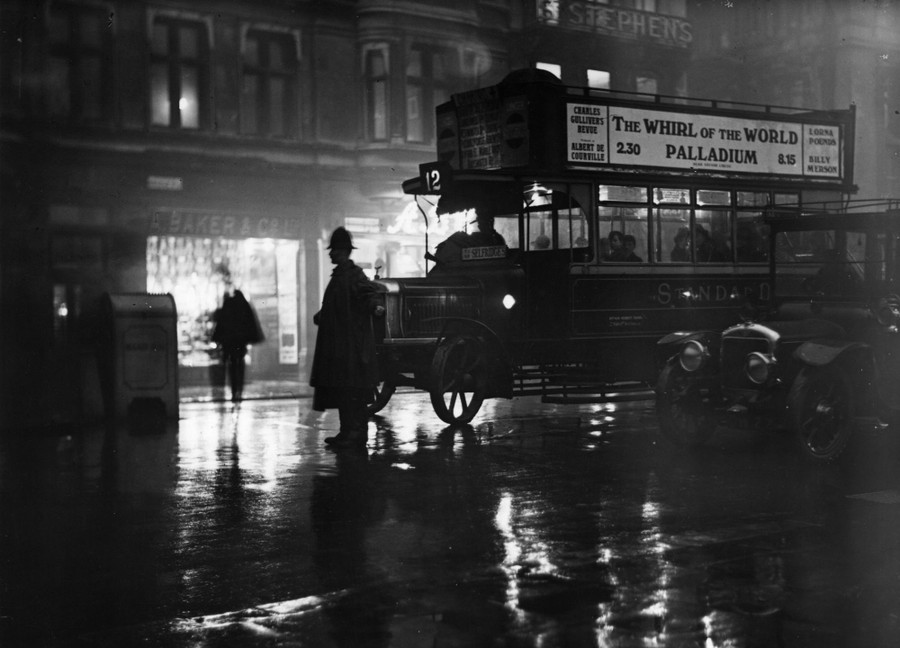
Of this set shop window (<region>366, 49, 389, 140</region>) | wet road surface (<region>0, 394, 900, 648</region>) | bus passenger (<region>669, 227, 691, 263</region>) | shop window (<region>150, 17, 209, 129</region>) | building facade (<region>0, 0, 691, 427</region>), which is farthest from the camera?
shop window (<region>366, 49, 389, 140</region>)

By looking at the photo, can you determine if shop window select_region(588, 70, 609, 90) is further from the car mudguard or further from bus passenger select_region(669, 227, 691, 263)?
the car mudguard

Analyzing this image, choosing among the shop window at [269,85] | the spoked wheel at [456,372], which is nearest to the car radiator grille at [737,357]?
the spoked wheel at [456,372]

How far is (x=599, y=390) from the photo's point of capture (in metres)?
13.9

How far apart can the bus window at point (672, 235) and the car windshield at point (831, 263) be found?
2.57m

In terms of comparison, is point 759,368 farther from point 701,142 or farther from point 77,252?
point 77,252

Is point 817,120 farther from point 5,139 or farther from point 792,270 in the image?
point 5,139

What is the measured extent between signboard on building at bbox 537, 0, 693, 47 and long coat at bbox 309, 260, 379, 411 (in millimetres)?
17501

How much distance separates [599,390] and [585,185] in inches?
98.7

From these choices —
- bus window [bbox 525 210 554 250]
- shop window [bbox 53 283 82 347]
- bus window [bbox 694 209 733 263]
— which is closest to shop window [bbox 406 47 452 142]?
shop window [bbox 53 283 82 347]

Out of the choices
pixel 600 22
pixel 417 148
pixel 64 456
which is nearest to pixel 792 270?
pixel 64 456

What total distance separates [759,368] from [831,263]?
6.25 feet

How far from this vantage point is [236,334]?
17.2 meters

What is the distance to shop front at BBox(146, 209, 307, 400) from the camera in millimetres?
22422

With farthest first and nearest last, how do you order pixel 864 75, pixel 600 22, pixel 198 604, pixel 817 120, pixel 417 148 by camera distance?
pixel 864 75
pixel 600 22
pixel 417 148
pixel 817 120
pixel 198 604
